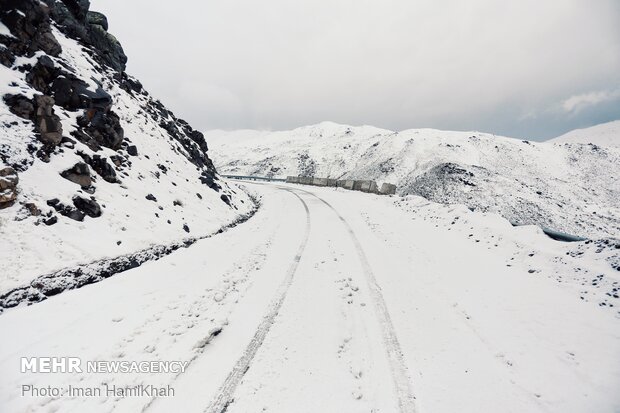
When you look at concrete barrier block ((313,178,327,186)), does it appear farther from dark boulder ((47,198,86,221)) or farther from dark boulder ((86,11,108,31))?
dark boulder ((47,198,86,221))

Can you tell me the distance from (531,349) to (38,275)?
350 inches

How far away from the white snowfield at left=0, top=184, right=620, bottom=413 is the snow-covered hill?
87683mm

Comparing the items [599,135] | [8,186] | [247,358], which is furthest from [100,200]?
[599,135]

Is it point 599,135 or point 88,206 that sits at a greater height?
point 599,135

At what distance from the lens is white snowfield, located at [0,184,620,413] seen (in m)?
3.39

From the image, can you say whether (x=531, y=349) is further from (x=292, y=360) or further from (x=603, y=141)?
(x=603, y=141)

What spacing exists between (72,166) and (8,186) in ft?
6.65

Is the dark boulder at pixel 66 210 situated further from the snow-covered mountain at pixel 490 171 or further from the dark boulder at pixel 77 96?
the snow-covered mountain at pixel 490 171

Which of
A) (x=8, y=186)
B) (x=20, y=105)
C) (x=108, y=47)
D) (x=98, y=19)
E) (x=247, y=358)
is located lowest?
(x=247, y=358)

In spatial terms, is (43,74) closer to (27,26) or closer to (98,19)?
(27,26)

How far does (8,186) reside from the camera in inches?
235

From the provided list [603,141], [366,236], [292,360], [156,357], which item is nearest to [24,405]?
[156,357]

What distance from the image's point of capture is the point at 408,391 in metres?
3.49

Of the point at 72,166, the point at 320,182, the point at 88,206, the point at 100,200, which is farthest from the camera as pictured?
the point at 320,182
